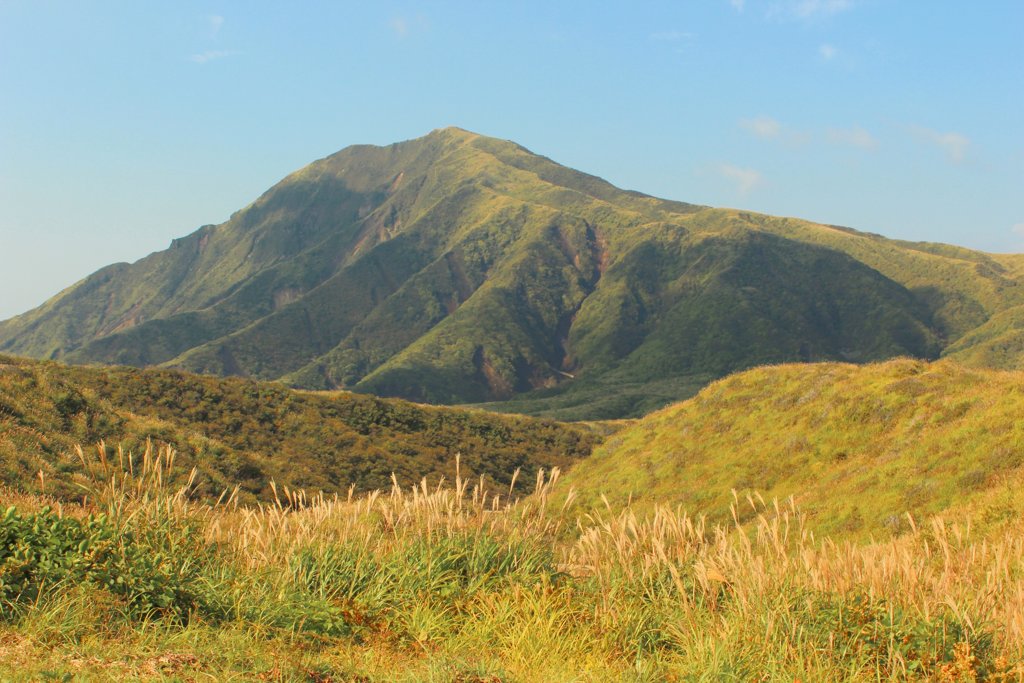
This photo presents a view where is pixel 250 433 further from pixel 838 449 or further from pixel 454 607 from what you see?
pixel 454 607

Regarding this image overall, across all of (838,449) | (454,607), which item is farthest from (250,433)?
(454,607)

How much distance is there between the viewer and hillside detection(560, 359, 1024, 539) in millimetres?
20406

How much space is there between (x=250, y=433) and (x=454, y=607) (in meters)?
41.6

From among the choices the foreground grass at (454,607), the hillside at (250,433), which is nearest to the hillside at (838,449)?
the foreground grass at (454,607)

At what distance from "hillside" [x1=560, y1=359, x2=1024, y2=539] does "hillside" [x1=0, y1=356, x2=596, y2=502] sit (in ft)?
43.6

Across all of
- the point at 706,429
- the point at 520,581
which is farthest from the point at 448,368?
the point at 520,581

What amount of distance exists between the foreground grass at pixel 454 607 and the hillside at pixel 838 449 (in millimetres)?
7164

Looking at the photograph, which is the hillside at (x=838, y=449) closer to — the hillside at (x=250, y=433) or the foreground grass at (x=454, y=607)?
the foreground grass at (x=454, y=607)

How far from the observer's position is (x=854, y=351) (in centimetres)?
18950

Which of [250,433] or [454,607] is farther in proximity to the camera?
[250,433]

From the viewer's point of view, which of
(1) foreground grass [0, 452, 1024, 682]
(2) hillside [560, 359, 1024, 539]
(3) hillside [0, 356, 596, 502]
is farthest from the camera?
(3) hillside [0, 356, 596, 502]

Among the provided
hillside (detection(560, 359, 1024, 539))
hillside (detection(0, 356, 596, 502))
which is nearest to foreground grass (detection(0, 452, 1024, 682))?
hillside (detection(560, 359, 1024, 539))

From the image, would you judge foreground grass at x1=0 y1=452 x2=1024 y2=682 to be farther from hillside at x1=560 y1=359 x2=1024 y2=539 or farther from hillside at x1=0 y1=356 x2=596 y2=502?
hillside at x1=0 y1=356 x2=596 y2=502

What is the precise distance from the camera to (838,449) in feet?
86.9
